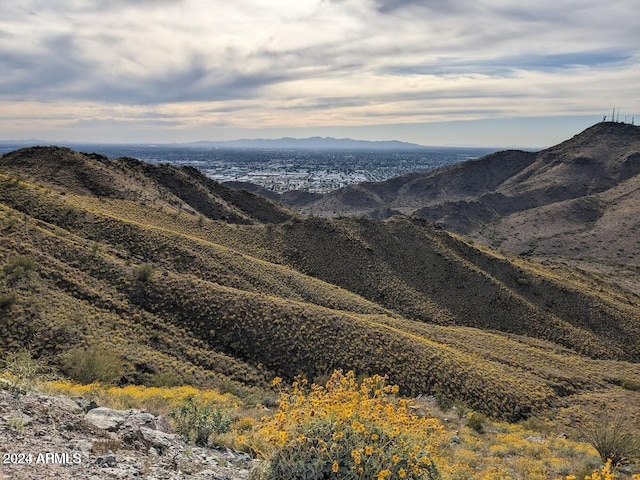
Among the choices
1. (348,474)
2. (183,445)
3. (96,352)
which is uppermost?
(348,474)

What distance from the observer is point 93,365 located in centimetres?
1633

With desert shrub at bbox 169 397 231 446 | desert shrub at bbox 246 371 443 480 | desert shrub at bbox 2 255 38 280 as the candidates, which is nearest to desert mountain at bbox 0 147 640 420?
desert shrub at bbox 2 255 38 280

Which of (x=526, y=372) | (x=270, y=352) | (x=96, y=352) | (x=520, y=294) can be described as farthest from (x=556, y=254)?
(x=96, y=352)

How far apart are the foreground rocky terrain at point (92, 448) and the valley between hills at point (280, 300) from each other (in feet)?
34.5

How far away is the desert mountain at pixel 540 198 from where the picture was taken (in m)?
101

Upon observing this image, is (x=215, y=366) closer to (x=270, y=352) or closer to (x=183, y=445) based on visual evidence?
(x=270, y=352)

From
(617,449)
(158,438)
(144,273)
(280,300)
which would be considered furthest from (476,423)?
(144,273)

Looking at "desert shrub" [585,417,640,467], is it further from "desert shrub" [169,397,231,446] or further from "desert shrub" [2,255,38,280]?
"desert shrub" [2,255,38,280]

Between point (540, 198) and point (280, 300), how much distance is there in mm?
137560

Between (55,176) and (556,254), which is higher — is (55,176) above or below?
above

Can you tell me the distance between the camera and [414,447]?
564cm

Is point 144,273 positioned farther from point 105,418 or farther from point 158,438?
point 158,438

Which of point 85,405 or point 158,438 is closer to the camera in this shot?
point 158,438

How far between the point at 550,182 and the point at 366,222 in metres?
122
